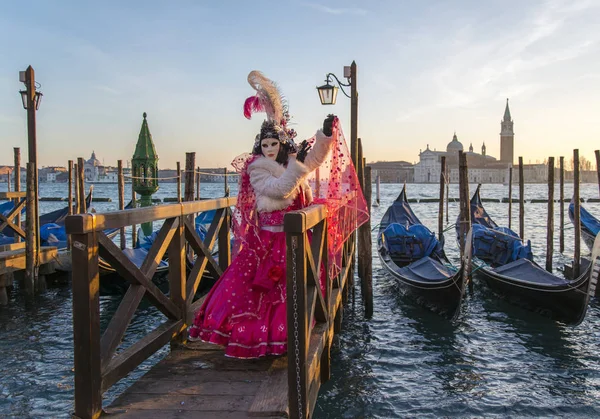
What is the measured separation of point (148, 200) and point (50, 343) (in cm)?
485

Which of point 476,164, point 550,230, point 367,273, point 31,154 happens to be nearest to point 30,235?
point 31,154

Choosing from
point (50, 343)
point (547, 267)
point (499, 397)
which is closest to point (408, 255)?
point (547, 267)

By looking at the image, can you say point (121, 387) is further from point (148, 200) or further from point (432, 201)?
point (432, 201)

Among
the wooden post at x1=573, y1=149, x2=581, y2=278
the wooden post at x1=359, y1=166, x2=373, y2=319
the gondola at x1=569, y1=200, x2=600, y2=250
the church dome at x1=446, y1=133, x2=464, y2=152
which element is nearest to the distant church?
the church dome at x1=446, y1=133, x2=464, y2=152

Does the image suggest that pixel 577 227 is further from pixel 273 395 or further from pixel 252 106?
pixel 273 395

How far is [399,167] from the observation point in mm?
107438

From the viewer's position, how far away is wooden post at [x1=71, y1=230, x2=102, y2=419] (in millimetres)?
1983

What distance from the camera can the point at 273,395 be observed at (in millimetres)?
2260

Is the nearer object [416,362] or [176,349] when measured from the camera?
[176,349]

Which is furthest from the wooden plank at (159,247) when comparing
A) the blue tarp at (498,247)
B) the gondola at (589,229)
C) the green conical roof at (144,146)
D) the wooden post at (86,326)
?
the gondola at (589,229)

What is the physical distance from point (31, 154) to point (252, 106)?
476 centimetres

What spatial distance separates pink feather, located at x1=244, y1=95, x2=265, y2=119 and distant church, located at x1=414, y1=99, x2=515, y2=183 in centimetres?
9203

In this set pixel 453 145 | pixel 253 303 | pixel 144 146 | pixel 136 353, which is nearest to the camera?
pixel 136 353

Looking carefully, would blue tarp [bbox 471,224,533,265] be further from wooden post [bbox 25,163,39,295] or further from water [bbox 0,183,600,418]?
wooden post [bbox 25,163,39,295]
